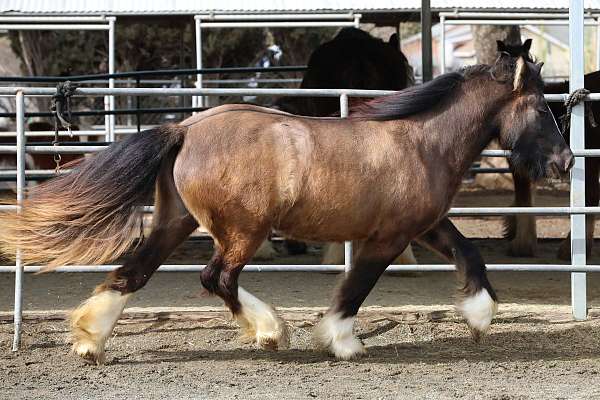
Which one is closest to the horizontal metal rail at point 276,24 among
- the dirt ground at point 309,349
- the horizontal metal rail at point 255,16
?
the horizontal metal rail at point 255,16

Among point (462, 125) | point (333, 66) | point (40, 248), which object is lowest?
point (40, 248)

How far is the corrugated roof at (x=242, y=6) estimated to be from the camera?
11188 millimetres

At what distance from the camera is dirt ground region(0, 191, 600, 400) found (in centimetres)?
452

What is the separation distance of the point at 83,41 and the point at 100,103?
97.5 inches

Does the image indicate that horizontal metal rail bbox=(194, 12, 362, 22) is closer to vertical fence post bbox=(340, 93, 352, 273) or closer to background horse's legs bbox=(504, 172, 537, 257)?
background horse's legs bbox=(504, 172, 537, 257)

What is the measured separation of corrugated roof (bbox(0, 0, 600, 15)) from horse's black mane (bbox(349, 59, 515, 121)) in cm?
587

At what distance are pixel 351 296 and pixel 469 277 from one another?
0.78m

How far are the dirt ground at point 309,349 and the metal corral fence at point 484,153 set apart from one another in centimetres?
38

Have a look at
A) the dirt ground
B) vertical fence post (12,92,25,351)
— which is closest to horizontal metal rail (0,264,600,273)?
vertical fence post (12,92,25,351)

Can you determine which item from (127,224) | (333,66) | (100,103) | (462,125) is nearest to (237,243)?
(127,224)

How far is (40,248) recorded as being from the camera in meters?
4.86

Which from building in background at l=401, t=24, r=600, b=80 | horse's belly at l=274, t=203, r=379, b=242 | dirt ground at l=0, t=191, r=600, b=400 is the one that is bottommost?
dirt ground at l=0, t=191, r=600, b=400

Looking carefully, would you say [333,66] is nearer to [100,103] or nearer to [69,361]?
[69,361]

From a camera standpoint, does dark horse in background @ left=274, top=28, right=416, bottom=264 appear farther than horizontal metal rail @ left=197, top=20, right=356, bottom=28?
No
